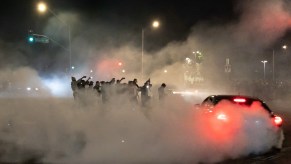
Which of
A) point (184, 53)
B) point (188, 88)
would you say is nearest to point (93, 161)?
point (184, 53)

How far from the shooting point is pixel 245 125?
923 cm

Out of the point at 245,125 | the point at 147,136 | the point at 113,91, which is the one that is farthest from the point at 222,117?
the point at 113,91

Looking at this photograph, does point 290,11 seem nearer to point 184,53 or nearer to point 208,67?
point 184,53

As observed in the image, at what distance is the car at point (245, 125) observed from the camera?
362 inches

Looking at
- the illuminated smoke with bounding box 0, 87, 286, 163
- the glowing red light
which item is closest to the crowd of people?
the illuminated smoke with bounding box 0, 87, 286, 163

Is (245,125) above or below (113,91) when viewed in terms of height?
below

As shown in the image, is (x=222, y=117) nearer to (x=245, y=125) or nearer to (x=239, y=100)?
(x=245, y=125)

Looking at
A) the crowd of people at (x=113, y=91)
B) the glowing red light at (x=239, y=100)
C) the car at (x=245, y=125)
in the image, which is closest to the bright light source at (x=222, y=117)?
the car at (x=245, y=125)

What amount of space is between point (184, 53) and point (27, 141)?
18.8 metres

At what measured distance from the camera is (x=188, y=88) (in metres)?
32.7

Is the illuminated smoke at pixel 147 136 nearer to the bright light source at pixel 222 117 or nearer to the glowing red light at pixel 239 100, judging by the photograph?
the bright light source at pixel 222 117

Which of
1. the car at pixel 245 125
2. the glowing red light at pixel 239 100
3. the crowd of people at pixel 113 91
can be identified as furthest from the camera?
the crowd of people at pixel 113 91

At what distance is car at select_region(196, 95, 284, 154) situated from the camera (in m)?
9.20

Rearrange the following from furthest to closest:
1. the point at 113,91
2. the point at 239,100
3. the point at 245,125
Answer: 1. the point at 113,91
2. the point at 239,100
3. the point at 245,125
